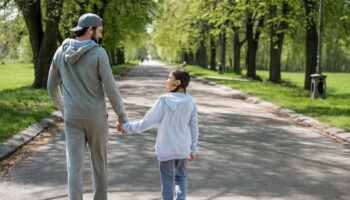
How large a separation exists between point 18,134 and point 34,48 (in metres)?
11.6

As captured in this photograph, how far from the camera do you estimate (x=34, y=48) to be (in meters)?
19.4

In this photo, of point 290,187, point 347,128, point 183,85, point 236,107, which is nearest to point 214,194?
point 290,187

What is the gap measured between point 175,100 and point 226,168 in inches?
103

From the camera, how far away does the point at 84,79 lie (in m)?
4.01

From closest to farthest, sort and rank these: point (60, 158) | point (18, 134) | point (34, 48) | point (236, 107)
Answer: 1. point (60, 158)
2. point (18, 134)
3. point (236, 107)
4. point (34, 48)

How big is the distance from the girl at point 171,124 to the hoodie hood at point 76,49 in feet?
2.40

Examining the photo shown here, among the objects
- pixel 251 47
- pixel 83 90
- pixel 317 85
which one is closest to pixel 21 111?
pixel 83 90

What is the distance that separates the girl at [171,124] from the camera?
4.00 metres

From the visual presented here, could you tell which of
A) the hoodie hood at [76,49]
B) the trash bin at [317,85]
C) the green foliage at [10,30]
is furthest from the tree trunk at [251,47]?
the hoodie hood at [76,49]

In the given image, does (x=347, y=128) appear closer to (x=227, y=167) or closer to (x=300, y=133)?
(x=300, y=133)

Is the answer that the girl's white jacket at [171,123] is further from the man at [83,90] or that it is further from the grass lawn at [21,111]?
the grass lawn at [21,111]

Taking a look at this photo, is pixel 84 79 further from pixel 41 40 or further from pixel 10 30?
pixel 10 30

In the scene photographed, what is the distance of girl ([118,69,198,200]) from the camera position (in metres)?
4.00

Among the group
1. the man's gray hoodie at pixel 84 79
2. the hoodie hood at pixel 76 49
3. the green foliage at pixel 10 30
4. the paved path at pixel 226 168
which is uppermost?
the green foliage at pixel 10 30
